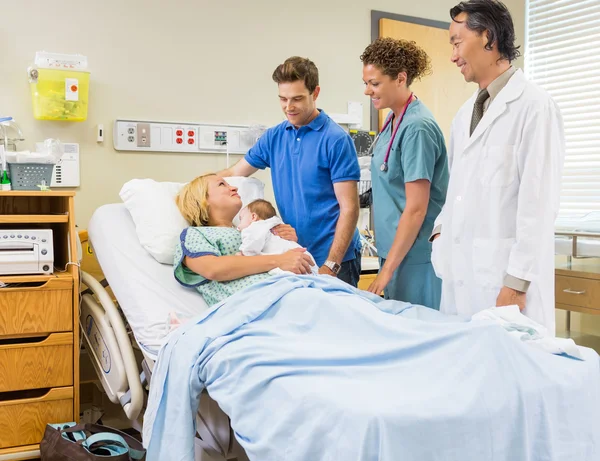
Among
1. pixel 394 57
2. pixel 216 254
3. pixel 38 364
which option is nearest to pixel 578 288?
pixel 394 57

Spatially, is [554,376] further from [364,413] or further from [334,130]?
[334,130]

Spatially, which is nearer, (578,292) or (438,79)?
(578,292)

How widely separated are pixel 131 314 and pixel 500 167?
123 cm

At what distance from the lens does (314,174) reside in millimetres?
2283

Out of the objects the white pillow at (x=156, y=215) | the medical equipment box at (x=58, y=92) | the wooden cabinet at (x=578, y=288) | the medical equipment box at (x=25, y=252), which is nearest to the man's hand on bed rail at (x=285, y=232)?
the white pillow at (x=156, y=215)

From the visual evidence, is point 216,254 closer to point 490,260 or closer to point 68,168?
point 490,260

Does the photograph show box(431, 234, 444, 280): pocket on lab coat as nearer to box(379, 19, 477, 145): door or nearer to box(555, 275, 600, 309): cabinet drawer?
box(555, 275, 600, 309): cabinet drawer

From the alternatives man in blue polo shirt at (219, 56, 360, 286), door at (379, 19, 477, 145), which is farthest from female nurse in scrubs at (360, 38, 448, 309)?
door at (379, 19, 477, 145)

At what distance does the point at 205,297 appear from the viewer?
6.76 feet

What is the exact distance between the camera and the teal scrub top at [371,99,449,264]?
204cm

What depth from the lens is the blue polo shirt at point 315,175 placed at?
2256mm

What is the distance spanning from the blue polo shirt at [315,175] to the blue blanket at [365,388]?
69cm

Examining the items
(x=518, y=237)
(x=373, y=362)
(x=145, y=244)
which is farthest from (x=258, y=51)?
(x=373, y=362)

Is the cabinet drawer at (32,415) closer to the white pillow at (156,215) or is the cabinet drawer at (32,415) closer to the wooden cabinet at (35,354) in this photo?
the wooden cabinet at (35,354)
